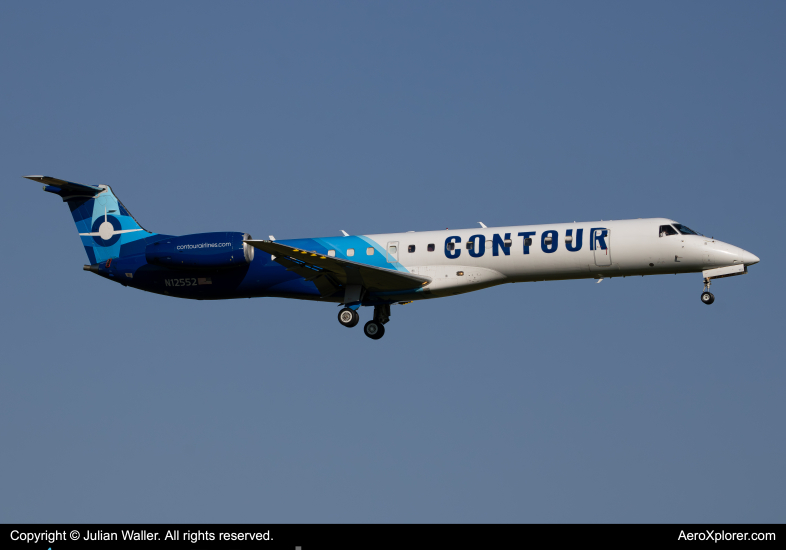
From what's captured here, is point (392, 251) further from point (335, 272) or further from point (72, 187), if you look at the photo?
point (72, 187)

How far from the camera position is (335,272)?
35031mm

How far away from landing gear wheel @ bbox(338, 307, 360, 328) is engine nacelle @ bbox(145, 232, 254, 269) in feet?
12.4

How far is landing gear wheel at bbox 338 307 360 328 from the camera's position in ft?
117

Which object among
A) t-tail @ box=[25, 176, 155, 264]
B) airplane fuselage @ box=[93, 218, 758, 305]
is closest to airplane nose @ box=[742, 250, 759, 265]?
airplane fuselage @ box=[93, 218, 758, 305]

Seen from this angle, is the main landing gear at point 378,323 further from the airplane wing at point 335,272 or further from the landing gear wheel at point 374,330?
the airplane wing at point 335,272

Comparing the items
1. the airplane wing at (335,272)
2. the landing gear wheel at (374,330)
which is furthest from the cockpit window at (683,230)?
the landing gear wheel at (374,330)

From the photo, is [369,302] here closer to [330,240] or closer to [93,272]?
[330,240]

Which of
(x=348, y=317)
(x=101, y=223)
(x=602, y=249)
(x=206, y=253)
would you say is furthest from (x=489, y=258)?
(x=101, y=223)

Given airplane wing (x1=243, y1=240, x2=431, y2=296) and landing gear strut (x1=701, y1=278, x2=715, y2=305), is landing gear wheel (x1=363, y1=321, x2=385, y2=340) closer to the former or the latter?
airplane wing (x1=243, y1=240, x2=431, y2=296)

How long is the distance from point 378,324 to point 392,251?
9.09 feet

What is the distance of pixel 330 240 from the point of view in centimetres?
3688

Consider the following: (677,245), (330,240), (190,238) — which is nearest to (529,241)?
(677,245)

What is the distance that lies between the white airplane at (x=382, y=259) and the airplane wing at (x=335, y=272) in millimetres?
34

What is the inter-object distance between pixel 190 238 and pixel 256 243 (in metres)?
4.09
